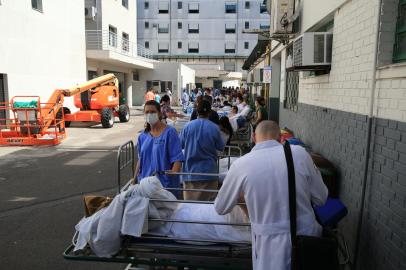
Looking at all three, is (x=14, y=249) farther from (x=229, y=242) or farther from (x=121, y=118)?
(x=121, y=118)

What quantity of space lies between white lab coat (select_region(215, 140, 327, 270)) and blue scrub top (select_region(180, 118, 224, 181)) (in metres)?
2.06

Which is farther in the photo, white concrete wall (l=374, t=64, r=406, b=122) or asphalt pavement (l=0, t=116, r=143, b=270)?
asphalt pavement (l=0, t=116, r=143, b=270)

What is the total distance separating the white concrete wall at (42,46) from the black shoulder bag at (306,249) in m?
14.2

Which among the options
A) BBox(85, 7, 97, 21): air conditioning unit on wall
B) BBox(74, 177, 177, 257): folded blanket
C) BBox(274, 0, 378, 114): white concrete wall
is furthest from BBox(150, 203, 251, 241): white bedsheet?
BBox(85, 7, 97, 21): air conditioning unit on wall

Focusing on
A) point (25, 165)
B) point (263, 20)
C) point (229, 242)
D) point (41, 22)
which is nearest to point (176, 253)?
point (229, 242)

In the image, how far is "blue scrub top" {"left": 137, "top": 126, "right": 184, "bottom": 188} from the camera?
399 centimetres

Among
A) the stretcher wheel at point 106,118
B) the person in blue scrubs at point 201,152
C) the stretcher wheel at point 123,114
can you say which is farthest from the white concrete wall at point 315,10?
the stretcher wheel at point 123,114

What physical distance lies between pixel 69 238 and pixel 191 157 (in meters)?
2.03

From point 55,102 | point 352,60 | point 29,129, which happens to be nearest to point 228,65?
point 55,102

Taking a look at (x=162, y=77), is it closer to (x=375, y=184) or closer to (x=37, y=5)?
(x=37, y=5)

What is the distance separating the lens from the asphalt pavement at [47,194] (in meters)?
4.48

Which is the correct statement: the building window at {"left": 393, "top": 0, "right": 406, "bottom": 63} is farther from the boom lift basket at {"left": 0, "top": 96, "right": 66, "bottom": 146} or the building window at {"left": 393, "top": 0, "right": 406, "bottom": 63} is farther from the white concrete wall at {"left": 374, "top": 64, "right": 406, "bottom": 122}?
the boom lift basket at {"left": 0, "top": 96, "right": 66, "bottom": 146}

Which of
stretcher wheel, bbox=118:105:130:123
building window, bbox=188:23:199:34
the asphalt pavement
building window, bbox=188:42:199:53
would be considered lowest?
the asphalt pavement

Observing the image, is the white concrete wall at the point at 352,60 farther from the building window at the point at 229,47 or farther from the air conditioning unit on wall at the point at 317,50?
the building window at the point at 229,47
